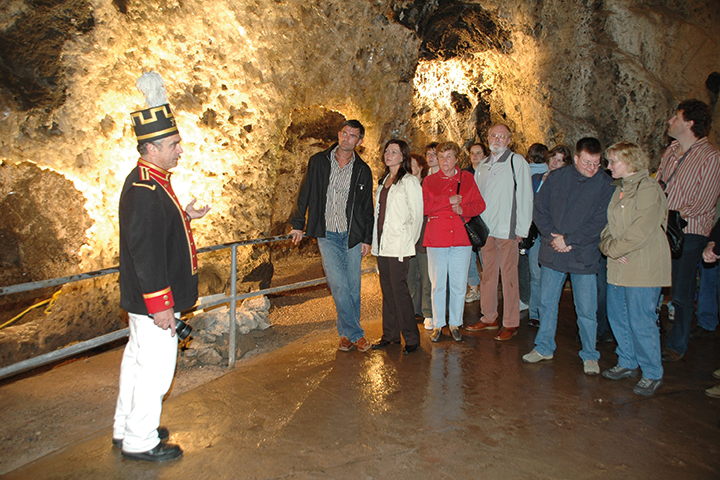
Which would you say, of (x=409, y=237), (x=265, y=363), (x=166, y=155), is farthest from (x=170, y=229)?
(x=409, y=237)

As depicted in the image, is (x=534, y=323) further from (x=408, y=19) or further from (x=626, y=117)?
(x=408, y=19)

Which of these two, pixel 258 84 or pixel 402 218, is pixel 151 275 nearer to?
pixel 402 218

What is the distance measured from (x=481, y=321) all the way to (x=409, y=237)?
4.73ft

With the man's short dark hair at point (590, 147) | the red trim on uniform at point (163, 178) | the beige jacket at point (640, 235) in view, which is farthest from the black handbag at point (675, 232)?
the red trim on uniform at point (163, 178)

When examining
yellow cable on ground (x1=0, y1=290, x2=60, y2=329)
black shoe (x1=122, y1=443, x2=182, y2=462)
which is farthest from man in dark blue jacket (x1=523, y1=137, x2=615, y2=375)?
yellow cable on ground (x1=0, y1=290, x2=60, y2=329)

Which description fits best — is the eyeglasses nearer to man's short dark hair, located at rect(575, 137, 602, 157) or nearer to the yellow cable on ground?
man's short dark hair, located at rect(575, 137, 602, 157)

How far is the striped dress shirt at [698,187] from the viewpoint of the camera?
4.09 meters

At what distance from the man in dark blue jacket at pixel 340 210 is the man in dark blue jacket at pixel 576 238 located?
5.13 ft

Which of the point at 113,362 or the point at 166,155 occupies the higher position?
the point at 166,155

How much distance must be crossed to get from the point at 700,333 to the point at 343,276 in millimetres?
3831

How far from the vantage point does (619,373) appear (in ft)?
12.5

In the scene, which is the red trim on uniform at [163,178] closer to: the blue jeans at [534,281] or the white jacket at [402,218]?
the white jacket at [402,218]

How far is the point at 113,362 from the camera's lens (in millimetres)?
4750

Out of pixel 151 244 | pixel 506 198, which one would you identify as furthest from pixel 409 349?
pixel 151 244
